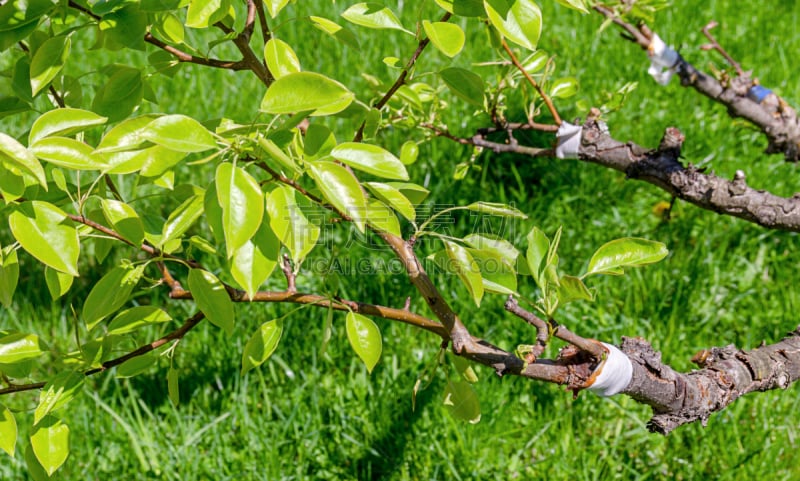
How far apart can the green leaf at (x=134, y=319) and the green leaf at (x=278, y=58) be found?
0.42 m

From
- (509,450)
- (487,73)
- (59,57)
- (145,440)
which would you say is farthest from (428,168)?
(59,57)

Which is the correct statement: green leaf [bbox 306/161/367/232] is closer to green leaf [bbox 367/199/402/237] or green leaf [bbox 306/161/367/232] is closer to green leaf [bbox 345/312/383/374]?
green leaf [bbox 367/199/402/237]

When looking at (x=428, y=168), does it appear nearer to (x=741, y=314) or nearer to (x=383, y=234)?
(x=741, y=314)

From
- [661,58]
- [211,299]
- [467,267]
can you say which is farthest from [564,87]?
[211,299]

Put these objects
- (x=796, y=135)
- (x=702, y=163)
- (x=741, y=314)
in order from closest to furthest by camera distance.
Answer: (x=796, y=135)
(x=741, y=314)
(x=702, y=163)

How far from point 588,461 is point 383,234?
1.11 m

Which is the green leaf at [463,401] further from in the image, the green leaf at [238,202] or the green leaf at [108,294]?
the green leaf at [238,202]

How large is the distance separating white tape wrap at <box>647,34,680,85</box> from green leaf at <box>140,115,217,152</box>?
174cm

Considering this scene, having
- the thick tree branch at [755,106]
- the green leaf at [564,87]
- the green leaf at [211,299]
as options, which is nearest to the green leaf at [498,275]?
the green leaf at [211,299]

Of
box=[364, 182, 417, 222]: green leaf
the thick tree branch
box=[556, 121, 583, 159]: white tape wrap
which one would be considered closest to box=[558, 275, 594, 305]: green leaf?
box=[364, 182, 417, 222]: green leaf

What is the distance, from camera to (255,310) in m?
2.33

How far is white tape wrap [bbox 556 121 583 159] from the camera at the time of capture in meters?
1.77

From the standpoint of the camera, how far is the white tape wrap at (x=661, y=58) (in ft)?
7.32

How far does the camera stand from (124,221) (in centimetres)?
106
